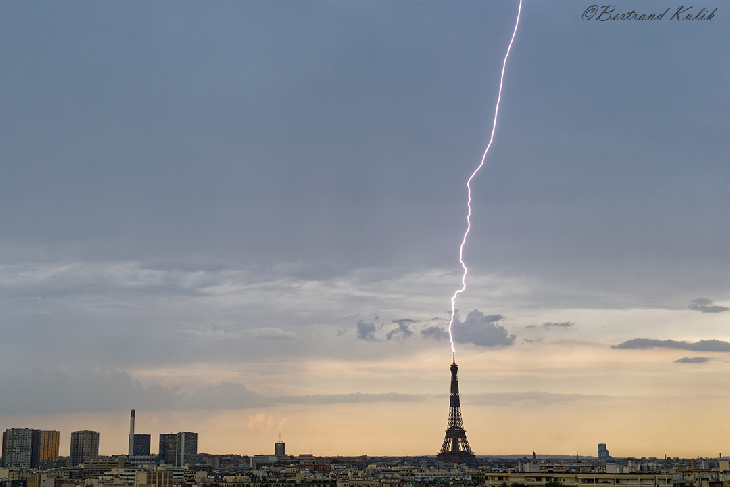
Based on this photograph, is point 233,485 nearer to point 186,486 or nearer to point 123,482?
point 186,486

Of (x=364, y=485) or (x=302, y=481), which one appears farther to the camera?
(x=302, y=481)

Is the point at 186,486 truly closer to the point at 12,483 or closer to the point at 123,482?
the point at 123,482

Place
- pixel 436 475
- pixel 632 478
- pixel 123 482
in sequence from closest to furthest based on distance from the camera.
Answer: pixel 632 478 → pixel 123 482 → pixel 436 475

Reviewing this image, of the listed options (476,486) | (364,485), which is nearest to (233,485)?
(364,485)

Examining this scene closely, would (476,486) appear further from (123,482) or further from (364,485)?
(123,482)

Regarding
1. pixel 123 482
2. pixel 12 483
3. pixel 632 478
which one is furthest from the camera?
pixel 12 483

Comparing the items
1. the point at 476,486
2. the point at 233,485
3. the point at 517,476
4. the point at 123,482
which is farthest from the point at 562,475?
the point at 123,482

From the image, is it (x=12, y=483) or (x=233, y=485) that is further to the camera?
(x=12, y=483)

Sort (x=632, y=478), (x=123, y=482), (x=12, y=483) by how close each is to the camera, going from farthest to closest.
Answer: (x=12, y=483) < (x=123, y=482) < (x=632, y=478)

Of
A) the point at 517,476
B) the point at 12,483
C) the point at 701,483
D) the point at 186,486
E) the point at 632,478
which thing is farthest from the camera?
the point at 12,483
